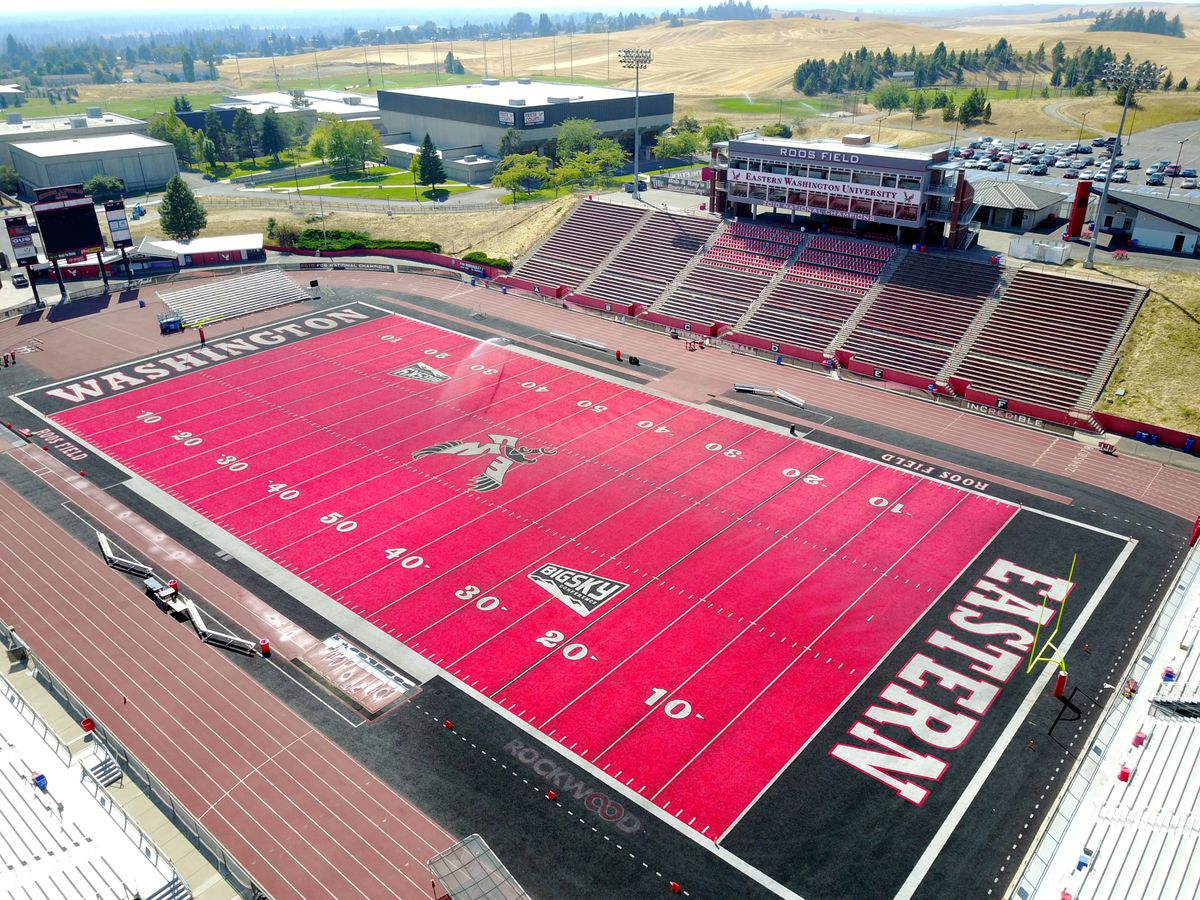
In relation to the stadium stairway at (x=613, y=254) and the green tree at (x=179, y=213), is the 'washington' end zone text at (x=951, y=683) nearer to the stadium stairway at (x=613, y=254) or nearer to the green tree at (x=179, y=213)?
the stadium stairway at (x=613, y=254)

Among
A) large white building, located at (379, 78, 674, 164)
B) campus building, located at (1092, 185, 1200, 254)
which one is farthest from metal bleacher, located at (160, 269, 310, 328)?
campus building, located at (1092, 185, 1200, 254)

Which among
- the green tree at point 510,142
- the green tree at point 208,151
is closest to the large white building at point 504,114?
the green tree at point 510,142

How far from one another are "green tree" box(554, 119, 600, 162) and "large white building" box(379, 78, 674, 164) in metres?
7.41

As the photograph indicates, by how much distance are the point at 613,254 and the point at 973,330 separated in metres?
36.1

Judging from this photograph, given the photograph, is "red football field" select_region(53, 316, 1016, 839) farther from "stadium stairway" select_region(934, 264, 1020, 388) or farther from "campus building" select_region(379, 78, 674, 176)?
"campus building" select_region(379, 78, 674, 176)

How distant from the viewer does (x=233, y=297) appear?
259 ft

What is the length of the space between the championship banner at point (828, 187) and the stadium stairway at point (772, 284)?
465 centimetres

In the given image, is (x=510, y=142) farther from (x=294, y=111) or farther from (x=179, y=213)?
(x=294, y=111)

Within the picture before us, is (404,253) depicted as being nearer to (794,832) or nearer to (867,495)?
(867,495)

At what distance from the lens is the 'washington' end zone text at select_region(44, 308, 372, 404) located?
61425 millimetres

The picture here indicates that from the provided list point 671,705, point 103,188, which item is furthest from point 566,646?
point 103,188

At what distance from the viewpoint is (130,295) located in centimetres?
8212

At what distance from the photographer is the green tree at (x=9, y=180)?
415 ft

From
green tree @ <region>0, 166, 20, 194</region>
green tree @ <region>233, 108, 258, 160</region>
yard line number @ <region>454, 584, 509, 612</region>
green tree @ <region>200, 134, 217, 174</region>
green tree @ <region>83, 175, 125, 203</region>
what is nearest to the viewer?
yard line number @ <region>454, 584, 509, 612</region>
